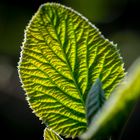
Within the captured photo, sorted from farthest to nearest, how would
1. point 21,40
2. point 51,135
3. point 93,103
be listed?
point 21,40 → point 51,135 → point 93,103

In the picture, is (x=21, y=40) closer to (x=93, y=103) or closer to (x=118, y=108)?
(x=93, y=103)

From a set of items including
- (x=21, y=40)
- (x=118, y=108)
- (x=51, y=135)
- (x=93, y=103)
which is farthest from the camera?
(x=21, y=40)

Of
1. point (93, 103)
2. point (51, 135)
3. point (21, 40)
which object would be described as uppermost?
point (93, 103)

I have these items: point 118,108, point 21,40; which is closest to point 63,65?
point 118,108

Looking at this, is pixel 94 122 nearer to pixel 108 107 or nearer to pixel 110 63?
pixel 108 107

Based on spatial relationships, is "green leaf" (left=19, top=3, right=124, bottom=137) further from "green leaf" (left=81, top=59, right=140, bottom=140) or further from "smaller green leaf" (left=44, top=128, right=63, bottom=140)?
"green leaf" (left=81, top=59, right=140, bottom=140)

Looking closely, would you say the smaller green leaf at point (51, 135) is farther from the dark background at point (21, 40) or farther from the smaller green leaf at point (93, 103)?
the dark background at point (21, 40)
